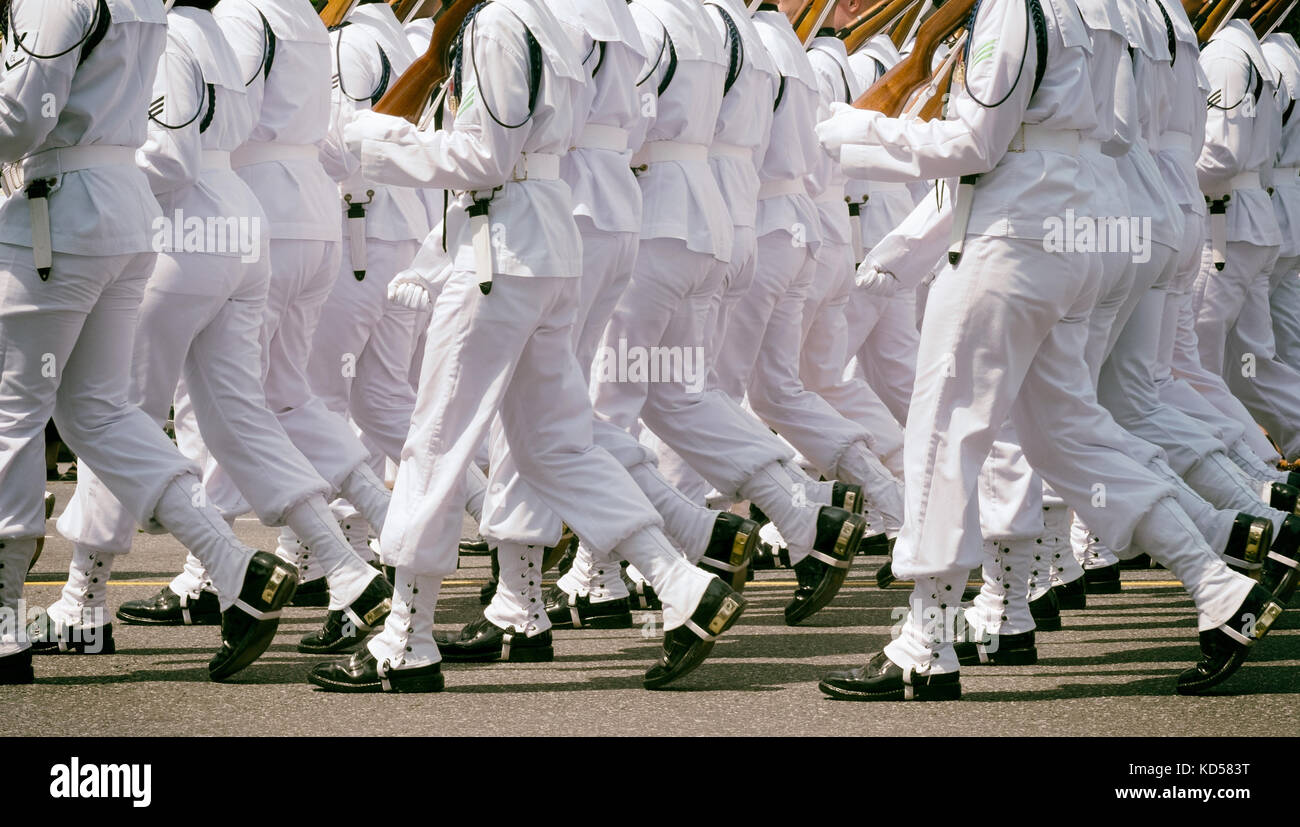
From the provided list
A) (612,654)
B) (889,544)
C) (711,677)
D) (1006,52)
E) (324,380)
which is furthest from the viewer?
(889,544)

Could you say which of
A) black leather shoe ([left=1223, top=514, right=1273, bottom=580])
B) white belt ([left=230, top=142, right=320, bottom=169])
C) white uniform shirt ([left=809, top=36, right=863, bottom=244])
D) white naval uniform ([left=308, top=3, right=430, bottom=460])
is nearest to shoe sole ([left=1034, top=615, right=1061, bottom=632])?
black leather shoe ([left=1223, top=514, right=1273, bottom=580])

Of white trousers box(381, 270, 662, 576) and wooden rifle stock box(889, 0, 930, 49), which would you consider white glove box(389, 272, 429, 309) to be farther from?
wooden rifle stock box(889, 0, 930, 49)

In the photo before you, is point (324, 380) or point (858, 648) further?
point (324, 380)

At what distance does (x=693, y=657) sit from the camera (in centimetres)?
572

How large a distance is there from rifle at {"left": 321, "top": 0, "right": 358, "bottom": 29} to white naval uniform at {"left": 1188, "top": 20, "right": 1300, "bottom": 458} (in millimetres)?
3610

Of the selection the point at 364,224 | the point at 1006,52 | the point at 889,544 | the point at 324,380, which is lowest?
the point at 889,544

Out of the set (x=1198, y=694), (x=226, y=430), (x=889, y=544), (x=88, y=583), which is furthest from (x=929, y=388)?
(x=889, y=544)

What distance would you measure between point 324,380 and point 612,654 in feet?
6.73

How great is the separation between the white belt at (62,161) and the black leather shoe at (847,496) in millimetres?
2999

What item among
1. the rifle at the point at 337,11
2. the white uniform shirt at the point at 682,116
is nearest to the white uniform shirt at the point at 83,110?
the white uniform shirt at the point at 682,116

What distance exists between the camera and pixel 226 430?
6.29m

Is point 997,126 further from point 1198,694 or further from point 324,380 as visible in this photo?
point 324,380

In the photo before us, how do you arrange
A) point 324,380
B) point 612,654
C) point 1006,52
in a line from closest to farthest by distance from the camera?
point 1006,52 < point 612,654 < point 324,380

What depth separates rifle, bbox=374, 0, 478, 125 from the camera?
5.75m
